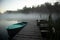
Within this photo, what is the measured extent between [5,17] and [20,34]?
349 mm

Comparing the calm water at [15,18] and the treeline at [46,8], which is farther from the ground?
the treeline at [46,8]

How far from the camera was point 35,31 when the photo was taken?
1894mm

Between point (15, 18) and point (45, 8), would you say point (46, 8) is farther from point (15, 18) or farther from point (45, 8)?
point (15, 18)

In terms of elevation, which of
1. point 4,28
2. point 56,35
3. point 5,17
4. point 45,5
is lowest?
point 56,35

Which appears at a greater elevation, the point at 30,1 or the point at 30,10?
the point at 30,1

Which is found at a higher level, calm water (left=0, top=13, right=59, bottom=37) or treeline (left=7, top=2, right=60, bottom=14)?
treeline (left=7, top=2, right=60, bottom=14)

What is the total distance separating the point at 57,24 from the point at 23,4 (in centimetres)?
59

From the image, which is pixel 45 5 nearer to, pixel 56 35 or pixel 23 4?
pixel 23 4

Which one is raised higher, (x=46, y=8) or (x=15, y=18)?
(x=46, y=8)

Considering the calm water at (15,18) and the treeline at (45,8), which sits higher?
the treeline at (45,8)

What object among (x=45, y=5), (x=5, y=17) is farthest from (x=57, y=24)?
(x=5, y=17)

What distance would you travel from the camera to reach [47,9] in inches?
75.5

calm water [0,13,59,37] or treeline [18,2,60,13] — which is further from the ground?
treeline [18,2,60,13]

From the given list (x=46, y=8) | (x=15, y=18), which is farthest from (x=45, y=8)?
(x=15, y=18)
